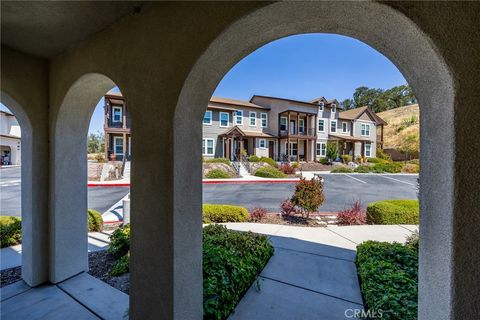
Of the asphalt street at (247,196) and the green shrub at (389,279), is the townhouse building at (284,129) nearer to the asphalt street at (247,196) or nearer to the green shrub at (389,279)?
the asphalt street at (247,196)

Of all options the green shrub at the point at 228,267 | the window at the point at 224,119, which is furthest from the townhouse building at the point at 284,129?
the green shrub at the point at 228,267

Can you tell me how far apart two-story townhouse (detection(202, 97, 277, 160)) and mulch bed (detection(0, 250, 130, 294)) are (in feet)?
61.2

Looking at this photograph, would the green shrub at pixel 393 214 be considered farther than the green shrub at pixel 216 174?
No

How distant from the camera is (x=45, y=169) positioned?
3561 mm

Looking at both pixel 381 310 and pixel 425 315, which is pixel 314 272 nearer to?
pixel 381 310

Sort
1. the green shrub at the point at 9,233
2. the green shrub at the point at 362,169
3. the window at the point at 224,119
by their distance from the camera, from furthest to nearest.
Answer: the window at the point at 224,119, the green shrub at the point at 362,169, the green shrub at the point at 9,233

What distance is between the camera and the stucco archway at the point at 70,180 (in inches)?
136

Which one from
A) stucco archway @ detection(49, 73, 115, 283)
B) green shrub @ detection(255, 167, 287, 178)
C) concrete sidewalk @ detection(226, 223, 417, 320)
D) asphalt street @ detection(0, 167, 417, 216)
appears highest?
stucco archway @ detection(49, 73, 115, 283)

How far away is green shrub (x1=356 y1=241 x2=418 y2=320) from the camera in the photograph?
2.72 m

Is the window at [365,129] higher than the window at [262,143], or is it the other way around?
the window at [365,129]

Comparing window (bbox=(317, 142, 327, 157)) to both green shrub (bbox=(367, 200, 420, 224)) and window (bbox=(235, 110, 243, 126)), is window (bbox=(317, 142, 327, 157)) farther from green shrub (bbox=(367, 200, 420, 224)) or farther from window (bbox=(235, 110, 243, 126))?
green shrub (bbox=(367, 200, 420, 224))

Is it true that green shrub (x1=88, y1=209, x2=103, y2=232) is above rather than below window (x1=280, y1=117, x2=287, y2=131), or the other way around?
below

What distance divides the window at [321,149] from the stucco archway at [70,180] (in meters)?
28.4

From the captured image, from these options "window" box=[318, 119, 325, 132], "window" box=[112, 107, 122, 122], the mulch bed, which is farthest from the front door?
the mulch bed
